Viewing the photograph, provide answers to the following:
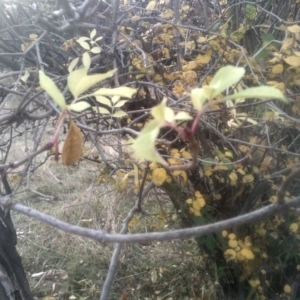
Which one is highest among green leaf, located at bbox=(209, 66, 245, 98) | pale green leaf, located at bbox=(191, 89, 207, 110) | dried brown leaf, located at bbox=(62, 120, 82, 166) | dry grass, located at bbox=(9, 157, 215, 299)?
green leaf, located at bbox=(209, 66, 245, 98)

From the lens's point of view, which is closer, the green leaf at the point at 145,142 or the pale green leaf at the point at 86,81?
the green leaf at the point at 145,142

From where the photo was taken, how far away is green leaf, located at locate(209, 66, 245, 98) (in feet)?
1.08

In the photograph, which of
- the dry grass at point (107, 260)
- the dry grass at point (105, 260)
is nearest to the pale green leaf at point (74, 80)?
the dry grass at point (107, 260)

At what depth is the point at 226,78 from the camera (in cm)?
33

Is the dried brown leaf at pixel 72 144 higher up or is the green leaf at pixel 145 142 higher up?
the green leaf at pixel 145 142

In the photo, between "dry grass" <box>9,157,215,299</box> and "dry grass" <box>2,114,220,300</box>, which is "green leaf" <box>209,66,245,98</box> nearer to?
"dry grass" <box>2,114,220,300</box>

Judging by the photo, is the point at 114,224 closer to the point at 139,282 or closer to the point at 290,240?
the point at 139,282

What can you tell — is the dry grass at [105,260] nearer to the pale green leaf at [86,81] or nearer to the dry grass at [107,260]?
the dry grass at [107,260]

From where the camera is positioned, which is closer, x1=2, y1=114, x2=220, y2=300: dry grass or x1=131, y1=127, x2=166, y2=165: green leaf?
x1=131, y1=127, x2=166, y2=165: green leaf

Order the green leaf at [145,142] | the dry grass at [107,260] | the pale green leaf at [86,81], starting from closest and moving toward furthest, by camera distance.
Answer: the green leaf at [145,142] → the pale green leaf at [86,81] → the dry grass at [107,260]

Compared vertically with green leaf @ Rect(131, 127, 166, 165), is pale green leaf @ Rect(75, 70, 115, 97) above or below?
above

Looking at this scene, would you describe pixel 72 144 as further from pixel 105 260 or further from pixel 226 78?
pixel 105 260

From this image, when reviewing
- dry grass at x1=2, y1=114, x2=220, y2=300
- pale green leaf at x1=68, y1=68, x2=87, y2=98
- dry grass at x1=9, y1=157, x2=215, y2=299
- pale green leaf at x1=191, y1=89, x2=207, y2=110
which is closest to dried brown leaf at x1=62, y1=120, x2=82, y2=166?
pale green leaf at x1=68, y1=68, x2=87, y2=98

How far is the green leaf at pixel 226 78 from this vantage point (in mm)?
328
